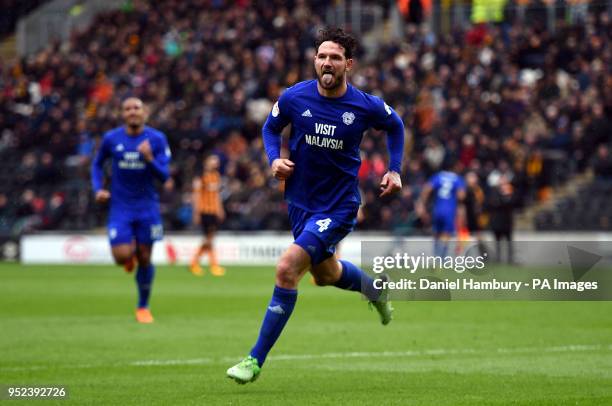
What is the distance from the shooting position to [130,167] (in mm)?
14977

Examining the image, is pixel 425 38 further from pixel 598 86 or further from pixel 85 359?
pixel 85 359

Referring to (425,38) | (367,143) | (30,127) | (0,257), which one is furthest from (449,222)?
(30,127)

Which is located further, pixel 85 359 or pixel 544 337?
pixel 544 337

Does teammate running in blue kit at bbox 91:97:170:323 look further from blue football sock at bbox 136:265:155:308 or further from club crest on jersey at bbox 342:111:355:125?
club crest on jersey at bbox 342:111:355:125

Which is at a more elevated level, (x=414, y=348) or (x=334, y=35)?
(x=334, y=35)

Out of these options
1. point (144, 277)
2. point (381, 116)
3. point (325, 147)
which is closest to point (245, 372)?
point (325, 147)

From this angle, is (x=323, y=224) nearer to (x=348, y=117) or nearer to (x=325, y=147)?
(x=325, y=147)

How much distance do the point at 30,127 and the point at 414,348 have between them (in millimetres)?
27976

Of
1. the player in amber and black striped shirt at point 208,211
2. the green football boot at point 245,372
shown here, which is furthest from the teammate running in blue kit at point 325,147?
the player in amber and black striped shirt at point 208,211

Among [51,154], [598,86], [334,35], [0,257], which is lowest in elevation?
[0,257]

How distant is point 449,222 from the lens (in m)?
27.3

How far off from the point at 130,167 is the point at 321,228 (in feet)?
20.8

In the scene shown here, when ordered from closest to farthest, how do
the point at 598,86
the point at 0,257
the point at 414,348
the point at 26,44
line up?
the point at 414,348 < the point at 598,86 < the point at 0,257 < the point at 26,44

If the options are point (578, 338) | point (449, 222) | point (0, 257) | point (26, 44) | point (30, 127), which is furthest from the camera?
point (26, 44)
